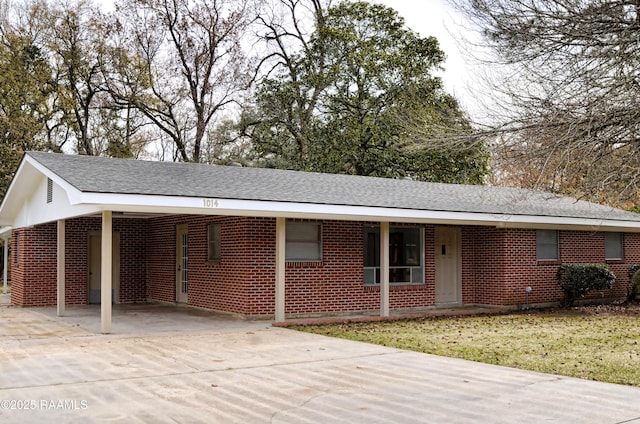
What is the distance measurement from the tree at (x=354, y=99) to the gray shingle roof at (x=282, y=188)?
353 inches

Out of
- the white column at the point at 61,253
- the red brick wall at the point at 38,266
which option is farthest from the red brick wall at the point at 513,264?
the red brick wall at the point at 38,266

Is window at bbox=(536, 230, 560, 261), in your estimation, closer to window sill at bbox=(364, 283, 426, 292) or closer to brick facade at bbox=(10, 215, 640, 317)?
brick facade at bbox=(10, 215, 640, 317)

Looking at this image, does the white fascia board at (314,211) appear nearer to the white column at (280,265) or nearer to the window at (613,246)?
the white column at (280,265)

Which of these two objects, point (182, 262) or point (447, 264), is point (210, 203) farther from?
point (447, 264)

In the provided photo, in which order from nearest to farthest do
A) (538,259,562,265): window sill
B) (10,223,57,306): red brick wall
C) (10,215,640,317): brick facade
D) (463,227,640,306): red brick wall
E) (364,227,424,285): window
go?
(10,215,640,317): brick facade → (364,227,424,285): window → (463,227,640,306): red brick wall → (10,223,57,306): red brick wall → (538,259,562,265): window sill

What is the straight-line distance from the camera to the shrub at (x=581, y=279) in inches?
700

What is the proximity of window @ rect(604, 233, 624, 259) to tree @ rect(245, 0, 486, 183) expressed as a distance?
7.84 meters

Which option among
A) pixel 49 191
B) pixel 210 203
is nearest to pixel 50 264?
pixel 49 191

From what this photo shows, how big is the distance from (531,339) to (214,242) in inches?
308

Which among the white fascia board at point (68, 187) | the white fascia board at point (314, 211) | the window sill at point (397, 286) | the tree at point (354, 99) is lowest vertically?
the window sill at point (397, 286)

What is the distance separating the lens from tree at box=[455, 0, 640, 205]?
8422 mm

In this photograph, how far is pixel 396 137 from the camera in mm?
28578

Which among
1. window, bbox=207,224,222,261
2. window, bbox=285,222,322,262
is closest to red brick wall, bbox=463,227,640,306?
window, bbox=285,222,322,262

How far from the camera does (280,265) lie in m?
14.0
